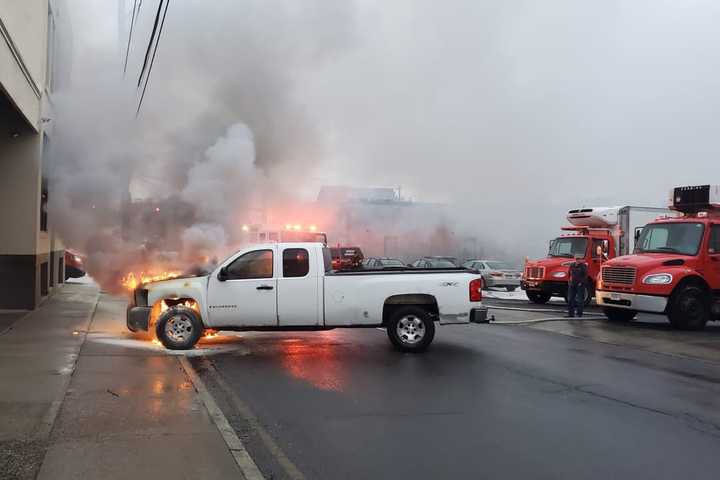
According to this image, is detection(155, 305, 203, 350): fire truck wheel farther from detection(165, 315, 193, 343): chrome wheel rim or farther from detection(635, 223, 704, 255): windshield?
detection(635, 223, 704, 255): windshield

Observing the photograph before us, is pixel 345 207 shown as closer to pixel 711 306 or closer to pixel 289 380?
pixel 711 306

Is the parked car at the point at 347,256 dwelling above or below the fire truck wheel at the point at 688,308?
above

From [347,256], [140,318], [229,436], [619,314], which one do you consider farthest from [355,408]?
[347,256]

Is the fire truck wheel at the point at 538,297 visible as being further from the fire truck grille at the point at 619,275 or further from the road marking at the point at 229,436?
the road marking at the point at 229,436

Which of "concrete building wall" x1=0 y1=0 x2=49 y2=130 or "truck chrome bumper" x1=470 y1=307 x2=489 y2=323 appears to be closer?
"truck chrome bumper" x1=470 y1=307 x2=489 y2=323

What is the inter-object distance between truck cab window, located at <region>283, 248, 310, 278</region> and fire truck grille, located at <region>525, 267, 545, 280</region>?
10530 millimetres

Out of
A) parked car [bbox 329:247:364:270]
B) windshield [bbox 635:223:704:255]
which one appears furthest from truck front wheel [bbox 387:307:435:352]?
parked car [bbox 329:247:364:270]

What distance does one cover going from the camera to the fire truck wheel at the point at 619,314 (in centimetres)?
1395

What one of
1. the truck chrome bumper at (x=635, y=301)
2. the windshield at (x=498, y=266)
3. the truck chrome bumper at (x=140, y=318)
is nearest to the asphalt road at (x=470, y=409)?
the truck chrome bumper at (x=140, y=318)

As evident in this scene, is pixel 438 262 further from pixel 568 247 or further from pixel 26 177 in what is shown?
pixel 26 177

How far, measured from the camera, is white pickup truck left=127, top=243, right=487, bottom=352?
8914 mm

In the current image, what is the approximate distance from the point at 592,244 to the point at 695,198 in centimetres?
430

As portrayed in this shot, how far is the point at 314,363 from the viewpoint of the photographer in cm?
821

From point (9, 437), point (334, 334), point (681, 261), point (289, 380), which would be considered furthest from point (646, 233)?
point (9, 437)
